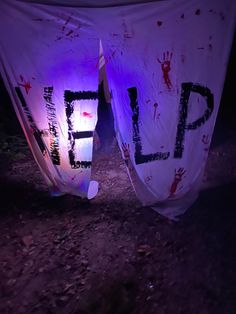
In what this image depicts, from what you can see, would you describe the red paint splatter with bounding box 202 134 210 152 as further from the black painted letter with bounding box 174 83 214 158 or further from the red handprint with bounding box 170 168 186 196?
the red handprint with bounding box 170 168 186 196

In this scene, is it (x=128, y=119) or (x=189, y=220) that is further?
(x=189, y=220)

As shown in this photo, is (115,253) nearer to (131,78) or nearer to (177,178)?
(177,178)

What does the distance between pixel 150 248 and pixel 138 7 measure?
289 centimetres

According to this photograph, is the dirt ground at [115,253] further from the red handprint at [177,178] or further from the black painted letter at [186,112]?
the black painted letter at [186,112]

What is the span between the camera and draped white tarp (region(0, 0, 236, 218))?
3336 millimetres

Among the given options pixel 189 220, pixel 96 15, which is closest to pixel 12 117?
pixel 96 15

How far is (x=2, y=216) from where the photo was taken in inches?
180

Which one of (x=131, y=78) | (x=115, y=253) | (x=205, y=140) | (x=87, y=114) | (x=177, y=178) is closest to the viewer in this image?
(x=131, y=78)

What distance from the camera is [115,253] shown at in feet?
12.6

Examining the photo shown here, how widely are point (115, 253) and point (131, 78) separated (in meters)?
2.21

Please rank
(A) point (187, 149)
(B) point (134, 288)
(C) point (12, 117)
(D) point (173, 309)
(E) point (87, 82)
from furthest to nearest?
(C) point (12, 117)
(A) point (187, 149)
(E) point (87, 82)
(B) point (134, 288)
(D) point (173, 309)

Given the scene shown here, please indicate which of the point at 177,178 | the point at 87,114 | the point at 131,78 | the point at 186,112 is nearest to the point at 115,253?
the point at 177,178

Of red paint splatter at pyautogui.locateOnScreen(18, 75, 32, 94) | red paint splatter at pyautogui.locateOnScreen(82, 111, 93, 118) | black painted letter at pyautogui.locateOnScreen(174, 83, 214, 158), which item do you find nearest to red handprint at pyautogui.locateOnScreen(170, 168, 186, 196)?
black painted letter at pyautogui.locateOnScreen(174, 83, 214, 158)

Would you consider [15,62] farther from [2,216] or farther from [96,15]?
[2,216]
